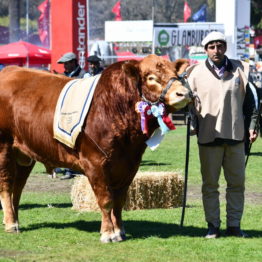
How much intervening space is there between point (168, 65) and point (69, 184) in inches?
253

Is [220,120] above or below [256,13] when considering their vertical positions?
below

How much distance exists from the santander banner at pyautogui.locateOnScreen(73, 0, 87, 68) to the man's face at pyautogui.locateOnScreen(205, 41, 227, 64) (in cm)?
1855

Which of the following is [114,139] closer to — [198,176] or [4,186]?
[4,186]

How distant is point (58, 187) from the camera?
14070 mm

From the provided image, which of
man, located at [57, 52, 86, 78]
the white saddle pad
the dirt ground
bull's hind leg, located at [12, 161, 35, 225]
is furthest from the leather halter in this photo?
man, located at [57, 52, 86, 78]

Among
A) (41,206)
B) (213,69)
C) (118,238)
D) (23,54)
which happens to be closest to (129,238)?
(118,238)

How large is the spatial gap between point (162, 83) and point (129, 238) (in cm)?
184

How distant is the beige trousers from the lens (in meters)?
8.81

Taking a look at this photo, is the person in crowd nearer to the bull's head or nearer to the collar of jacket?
the collar of jacket

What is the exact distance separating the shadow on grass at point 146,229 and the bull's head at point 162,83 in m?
1.67

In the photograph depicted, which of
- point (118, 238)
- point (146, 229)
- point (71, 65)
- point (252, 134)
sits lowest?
point (146, 229)

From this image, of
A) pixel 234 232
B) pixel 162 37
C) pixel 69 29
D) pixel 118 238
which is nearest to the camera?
pixel 118 238

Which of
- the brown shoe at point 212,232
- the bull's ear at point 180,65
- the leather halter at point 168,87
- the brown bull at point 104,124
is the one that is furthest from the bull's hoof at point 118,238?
the bull's ear at point 180,65

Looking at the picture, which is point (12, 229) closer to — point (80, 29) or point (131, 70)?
point (131, 70)
